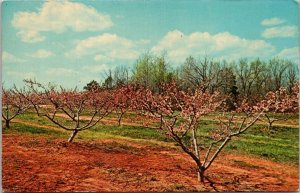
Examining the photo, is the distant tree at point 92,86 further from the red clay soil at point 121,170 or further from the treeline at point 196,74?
the red clay soil at point 121,170

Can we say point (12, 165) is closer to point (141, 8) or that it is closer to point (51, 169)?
point (51, 169)

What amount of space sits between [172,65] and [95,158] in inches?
135

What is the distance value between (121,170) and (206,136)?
3513 mm

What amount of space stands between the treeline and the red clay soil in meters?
1.73

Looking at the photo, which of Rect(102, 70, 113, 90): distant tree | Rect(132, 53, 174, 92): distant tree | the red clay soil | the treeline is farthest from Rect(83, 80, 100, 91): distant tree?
the red clay soil

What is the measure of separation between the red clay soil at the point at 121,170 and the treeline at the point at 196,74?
1731mm

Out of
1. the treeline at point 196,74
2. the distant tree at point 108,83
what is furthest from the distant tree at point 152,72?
the distant tree at point 108,83

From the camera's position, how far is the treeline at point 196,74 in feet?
33.7

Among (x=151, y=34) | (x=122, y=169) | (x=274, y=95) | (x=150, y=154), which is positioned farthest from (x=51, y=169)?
(x=274, y=95)

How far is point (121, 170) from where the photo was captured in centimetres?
757

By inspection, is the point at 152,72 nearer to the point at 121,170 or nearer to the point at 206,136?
the point at 206,136

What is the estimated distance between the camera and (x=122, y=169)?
300 inches

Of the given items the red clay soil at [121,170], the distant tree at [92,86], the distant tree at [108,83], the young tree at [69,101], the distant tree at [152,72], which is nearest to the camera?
the red clay soil at [121,170]

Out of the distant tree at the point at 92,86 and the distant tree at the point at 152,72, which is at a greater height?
the distant tree at the point at 152,72
